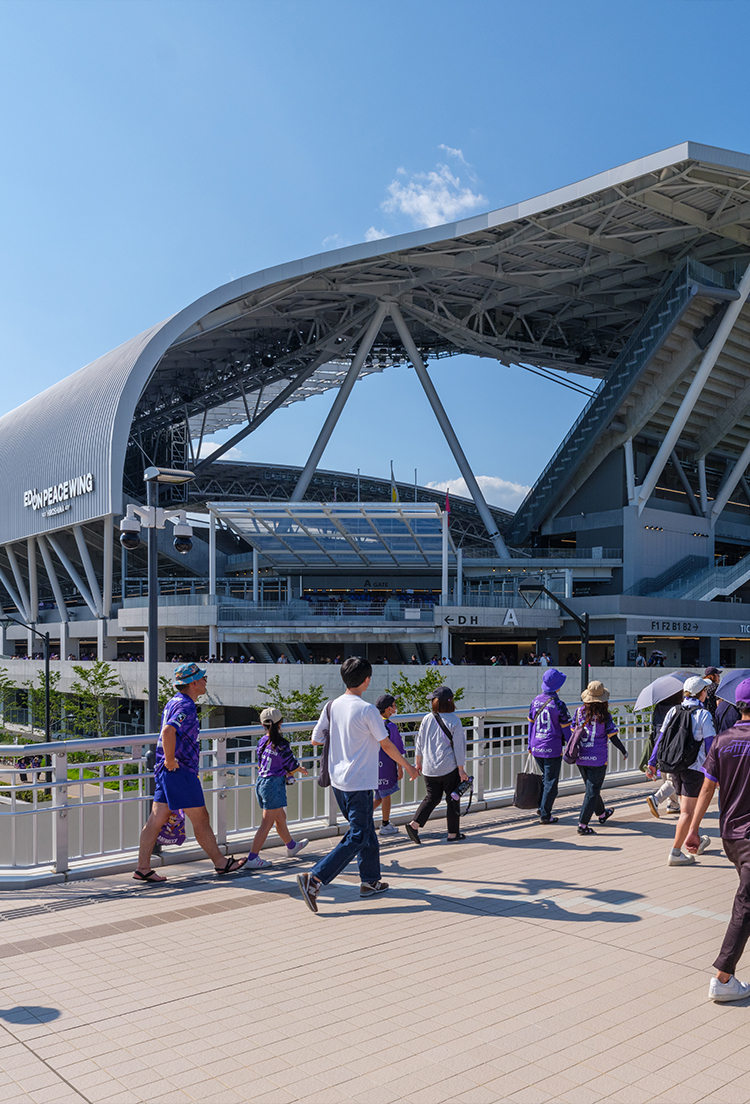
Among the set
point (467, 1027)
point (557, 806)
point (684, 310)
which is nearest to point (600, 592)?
point (684, 310)

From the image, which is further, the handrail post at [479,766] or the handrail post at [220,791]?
the handrail post at [479,766]

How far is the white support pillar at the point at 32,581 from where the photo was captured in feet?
186

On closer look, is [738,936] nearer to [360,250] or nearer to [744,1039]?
[744,1039]

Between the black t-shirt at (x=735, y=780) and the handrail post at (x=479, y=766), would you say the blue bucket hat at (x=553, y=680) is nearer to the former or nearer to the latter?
the handrail post at (x=479, y=766)

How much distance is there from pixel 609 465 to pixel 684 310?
37.7 feet

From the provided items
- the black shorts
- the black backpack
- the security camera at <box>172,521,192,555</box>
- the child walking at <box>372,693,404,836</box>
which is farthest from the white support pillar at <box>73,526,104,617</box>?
the black shorts

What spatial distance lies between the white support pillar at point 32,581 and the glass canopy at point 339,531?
63.3 feet

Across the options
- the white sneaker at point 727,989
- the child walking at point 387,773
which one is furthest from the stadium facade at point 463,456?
the white sneaker at point 727,989

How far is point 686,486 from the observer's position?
178 feet

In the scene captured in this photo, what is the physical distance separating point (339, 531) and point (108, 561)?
14408 mm

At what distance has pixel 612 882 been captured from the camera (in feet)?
24.6

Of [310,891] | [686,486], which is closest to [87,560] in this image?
[686,486]

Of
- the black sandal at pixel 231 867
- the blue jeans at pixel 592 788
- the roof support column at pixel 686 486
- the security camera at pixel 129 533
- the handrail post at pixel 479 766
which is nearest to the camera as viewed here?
the black sandal at pixel 231 867

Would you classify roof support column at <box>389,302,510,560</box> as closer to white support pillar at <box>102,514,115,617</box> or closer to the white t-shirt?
white support pillar at <box>102,514,115,617</box>
